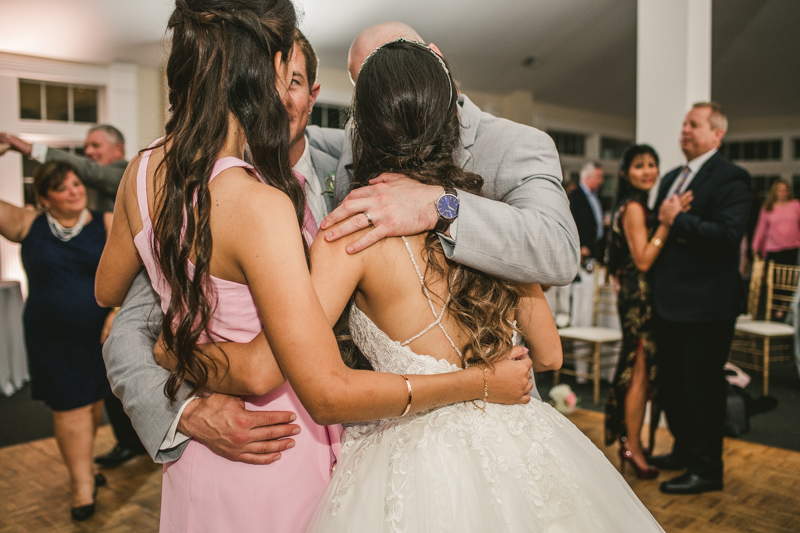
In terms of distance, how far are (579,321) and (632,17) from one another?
18.9 feet

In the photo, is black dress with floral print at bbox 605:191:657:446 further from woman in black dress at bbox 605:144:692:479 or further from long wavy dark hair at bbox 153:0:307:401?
long wavy dark hair at bbox 153:0:307:401

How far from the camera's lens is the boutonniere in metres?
1.61

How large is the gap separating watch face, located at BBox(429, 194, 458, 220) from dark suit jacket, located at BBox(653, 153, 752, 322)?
2.50 m

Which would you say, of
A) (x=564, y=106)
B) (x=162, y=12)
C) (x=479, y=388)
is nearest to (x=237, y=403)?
(x=479, y=388)

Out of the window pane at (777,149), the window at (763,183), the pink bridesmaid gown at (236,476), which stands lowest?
the pink bridesmaid gown at (236,476)

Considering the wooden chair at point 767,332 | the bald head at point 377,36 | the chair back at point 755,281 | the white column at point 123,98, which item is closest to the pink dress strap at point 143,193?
the bald head at point 377,36

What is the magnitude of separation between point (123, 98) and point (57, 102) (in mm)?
797

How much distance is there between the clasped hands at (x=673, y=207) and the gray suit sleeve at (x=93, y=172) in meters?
3.22

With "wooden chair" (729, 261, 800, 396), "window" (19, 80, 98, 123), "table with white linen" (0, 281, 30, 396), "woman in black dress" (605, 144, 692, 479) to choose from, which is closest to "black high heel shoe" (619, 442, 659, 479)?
"woman in black dress" (605, 144, 692, 479)

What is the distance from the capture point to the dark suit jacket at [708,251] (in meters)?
3.08

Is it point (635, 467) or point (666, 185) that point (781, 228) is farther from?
point (635, 467)

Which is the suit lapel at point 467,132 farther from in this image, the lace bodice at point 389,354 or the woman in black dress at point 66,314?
the woman in black dress at point 66,314

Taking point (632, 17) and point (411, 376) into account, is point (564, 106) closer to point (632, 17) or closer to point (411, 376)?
point (632, 17)

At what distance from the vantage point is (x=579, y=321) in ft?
16.6
